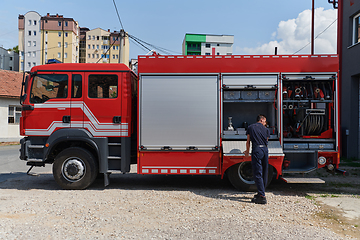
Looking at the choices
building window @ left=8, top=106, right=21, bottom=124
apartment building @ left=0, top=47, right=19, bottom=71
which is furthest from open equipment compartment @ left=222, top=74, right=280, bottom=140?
apartment building @ left=0, top=47, right=19, bottom=71

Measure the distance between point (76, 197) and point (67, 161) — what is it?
1029 mm

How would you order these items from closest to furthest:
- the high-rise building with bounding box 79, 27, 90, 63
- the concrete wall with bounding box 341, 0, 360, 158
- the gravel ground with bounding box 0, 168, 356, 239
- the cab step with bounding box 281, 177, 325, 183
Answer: the gravel ground with bounding box 0, 168, 356, 239 → the cab step with bounding box 281, 177, 325, 183 → the concrete wall with bounding box 341, 0, 360, 158 → the high-rise building with bounding box 79, 27, 90, 63

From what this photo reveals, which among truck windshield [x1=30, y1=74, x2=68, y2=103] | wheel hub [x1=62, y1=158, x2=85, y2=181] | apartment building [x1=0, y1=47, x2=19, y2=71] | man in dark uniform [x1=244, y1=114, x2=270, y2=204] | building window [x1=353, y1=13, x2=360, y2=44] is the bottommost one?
wheel hub [x1=62, y1=158, x2=85, y2=181]

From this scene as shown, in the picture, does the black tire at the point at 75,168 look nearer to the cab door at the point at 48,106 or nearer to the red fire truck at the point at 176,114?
the red fire truck at the point at 176,114

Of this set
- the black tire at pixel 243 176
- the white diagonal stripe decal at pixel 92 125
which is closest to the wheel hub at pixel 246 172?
the black tire at pixel 243 176

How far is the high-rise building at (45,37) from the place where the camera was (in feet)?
220

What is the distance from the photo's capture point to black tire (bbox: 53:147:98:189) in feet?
21.8

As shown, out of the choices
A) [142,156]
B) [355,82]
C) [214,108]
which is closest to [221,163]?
[214,108]

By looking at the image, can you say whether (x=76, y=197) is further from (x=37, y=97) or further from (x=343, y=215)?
(x=343, y=215)

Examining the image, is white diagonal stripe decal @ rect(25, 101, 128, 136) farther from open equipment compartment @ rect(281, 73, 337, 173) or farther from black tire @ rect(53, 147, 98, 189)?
open equipment compartment @ rect(281, 73, 337, 173)

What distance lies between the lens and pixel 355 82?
12516mm

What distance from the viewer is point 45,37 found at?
222ft

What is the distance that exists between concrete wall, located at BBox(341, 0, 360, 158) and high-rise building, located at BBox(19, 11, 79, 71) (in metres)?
64.6

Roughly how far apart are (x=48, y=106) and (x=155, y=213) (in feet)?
12.5
